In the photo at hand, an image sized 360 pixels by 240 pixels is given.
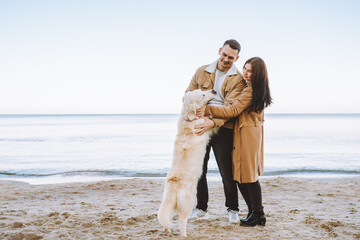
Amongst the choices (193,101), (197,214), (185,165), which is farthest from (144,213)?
(193,101)

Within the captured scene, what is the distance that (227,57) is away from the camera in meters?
3.72

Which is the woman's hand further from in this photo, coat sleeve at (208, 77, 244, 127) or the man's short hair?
the man's short hair

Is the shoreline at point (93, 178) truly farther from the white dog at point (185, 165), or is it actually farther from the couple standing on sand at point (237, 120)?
the white dog at point (185, 165)

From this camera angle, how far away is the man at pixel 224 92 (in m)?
3.67

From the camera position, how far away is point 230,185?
395cm

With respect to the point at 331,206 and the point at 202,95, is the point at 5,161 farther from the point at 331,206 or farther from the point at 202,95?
the point at 331,206

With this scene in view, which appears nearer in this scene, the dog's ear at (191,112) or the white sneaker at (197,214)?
the dog's ear at (191,112)

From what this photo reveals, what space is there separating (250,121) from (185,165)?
1000mm

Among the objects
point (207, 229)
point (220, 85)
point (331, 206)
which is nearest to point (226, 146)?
point (220, 85)

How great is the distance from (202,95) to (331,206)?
126 inches

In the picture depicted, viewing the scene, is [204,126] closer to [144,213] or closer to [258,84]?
[258,84]

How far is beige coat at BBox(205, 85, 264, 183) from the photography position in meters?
3.48

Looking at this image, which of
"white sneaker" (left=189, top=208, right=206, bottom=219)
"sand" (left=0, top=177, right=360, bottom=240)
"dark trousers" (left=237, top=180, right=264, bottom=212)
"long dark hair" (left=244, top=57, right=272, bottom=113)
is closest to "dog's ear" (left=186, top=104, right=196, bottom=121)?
"long dark hair" (left=244, top=57, right=272, bottom=113)

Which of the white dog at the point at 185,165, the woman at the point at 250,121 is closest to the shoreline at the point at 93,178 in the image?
the woman at the point at 250,121
